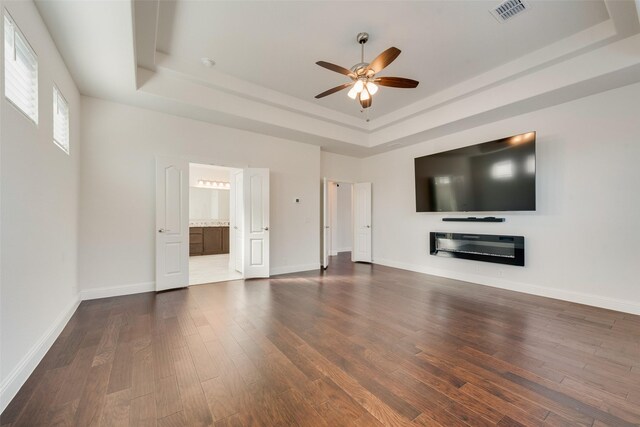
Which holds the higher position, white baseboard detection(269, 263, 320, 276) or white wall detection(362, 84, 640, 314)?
white wall detection(362, 84, 640, 314)

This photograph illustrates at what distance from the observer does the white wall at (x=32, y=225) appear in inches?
72.6

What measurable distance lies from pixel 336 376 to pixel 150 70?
15.1 feet

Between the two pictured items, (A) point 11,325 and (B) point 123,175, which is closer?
(A) point 11,325

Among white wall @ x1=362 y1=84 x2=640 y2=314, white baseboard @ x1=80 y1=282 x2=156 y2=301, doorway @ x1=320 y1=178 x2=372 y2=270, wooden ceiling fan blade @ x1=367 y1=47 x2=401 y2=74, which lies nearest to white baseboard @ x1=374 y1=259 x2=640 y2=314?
white wall @ x1=362 y1=84 x2=640 y2=314

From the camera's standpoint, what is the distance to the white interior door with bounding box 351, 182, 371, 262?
7.25 meters

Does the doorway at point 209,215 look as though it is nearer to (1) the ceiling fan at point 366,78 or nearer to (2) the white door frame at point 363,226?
(2) the white door frame at point 363,226

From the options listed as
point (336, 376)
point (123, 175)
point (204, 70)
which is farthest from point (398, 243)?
point (123, 175)

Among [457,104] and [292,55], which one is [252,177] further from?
[457,104]

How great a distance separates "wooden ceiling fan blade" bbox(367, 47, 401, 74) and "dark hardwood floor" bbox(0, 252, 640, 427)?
9.65ft

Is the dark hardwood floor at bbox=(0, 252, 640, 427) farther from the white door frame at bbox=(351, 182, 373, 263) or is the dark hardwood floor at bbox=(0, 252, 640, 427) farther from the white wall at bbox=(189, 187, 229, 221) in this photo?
the white wall at bbox=(189, 187, 229, 221)

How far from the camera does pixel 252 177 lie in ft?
17.8

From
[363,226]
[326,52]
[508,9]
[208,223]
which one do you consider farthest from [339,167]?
[208,223]

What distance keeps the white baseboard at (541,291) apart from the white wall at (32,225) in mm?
6067

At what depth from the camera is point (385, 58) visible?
2764mm
